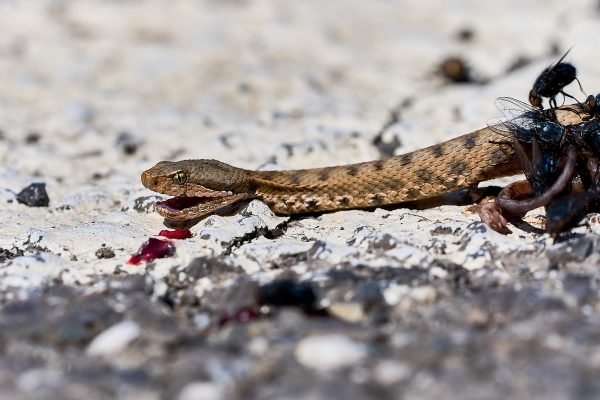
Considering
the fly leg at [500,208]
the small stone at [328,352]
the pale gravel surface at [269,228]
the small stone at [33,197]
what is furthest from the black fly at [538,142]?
the small stone at [33,197]

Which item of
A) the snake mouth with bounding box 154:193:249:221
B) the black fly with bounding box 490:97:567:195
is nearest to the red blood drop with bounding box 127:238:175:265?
the snake mouth with bounding box 154:193:249:221

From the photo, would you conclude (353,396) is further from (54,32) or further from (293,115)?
(54,32)

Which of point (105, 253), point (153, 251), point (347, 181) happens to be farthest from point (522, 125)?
point (105, 253)

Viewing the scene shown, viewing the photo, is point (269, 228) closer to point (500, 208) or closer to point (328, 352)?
point (500, 208)

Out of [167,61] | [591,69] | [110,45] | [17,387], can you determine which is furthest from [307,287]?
[110,45]

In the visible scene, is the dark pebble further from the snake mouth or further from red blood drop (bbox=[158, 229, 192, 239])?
the snake mouth

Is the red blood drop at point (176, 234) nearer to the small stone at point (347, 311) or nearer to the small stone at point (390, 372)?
the small stone at point (347, 311)
